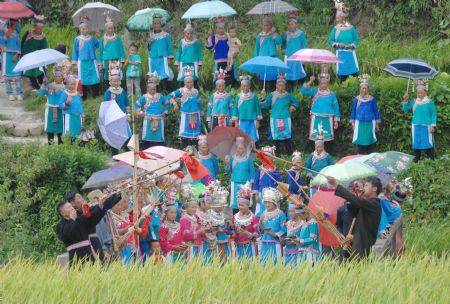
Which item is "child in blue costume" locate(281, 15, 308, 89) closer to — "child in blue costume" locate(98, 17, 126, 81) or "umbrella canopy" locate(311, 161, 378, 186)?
"child in blue costume" locate(98, 17, 126, 81)

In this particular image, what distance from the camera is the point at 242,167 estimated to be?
1628cm

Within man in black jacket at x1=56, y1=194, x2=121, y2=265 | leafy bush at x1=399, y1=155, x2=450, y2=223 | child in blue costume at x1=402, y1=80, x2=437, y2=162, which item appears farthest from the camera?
child in blue costume at x1=402, y1=80, x2=437, y2=162

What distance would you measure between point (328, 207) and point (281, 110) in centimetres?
432

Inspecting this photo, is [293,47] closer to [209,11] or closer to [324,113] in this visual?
[209,11]

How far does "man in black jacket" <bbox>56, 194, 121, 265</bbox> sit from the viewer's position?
12.0 metres

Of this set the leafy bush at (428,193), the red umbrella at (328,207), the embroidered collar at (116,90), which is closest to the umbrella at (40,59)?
the embroidered collar at (116,90)

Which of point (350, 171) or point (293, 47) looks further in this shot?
point (293, 47)

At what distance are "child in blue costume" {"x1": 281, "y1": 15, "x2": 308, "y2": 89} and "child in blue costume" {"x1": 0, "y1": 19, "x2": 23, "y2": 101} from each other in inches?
159

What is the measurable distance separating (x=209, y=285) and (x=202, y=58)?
28.6 ft

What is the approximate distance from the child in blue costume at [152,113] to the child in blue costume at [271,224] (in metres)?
3.68

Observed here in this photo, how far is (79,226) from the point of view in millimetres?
12109

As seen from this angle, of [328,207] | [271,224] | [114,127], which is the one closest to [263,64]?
[114,127]

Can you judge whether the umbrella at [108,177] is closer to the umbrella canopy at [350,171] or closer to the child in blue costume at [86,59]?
the umbrella canopy at [350,171]

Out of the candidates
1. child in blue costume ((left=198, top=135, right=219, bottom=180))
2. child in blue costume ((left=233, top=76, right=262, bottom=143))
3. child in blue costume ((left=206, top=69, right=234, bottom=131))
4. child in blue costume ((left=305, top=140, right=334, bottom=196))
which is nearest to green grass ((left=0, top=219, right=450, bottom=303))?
child in blue costume ((left=305, top=140, right=334, bottom=196))
